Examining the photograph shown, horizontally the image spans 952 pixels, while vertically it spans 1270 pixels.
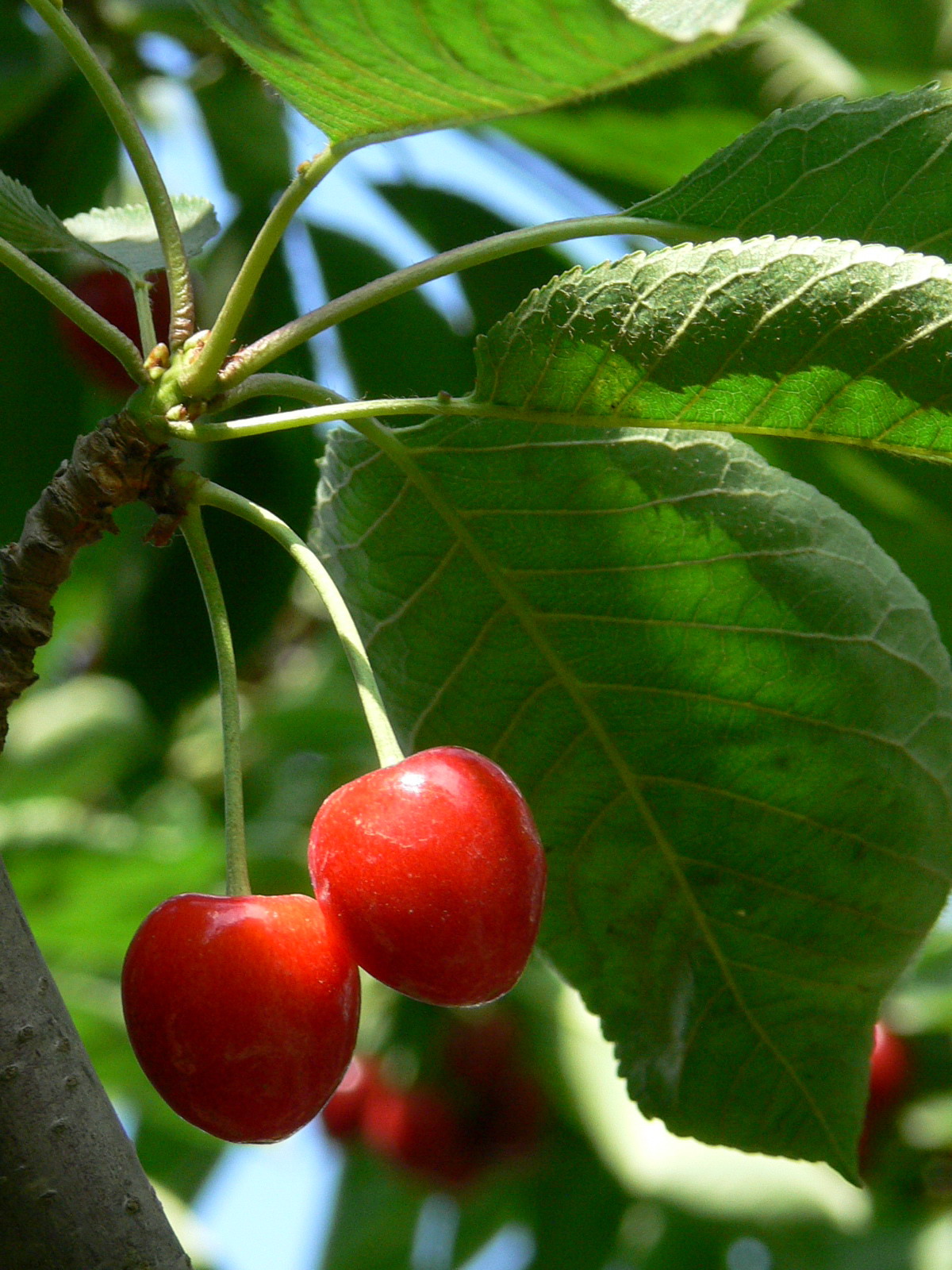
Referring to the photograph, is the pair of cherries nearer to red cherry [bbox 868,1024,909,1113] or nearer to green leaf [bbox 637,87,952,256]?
green leaf [bbox 637,87,952,256]

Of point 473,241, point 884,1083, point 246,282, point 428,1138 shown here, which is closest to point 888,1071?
point 884,1083

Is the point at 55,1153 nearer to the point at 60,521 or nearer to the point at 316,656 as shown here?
the point at 60,521

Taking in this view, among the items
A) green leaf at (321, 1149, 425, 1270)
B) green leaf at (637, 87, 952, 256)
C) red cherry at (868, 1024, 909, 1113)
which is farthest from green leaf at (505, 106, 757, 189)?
green leaf at (321, 1149, 425, 1270)

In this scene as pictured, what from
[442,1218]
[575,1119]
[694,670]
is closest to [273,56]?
[694,670]

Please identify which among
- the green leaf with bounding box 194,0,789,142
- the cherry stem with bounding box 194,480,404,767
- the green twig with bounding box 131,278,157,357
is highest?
the green leaf with bounding box 194,0,789,142

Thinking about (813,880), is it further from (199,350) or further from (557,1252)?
(557,1252)

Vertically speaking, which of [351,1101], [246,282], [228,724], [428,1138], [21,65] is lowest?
[351,1101]
